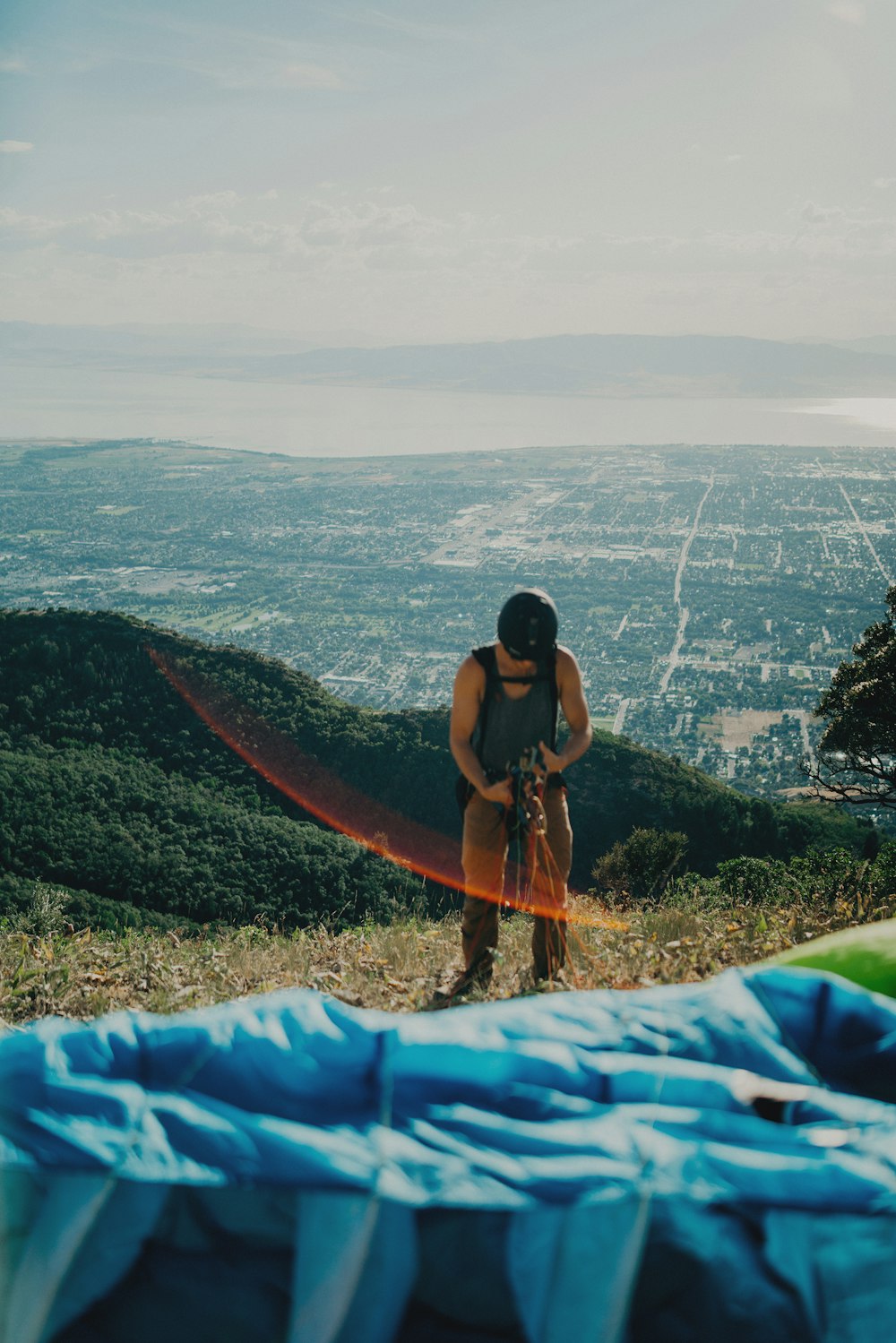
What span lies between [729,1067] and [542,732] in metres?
1.97

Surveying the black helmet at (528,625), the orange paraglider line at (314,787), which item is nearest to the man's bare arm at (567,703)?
the black helmet at (528,625)

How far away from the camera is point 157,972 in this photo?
4570 millimetres

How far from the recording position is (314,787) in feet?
63.5

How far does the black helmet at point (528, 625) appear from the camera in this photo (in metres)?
3.51

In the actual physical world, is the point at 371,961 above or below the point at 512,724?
below

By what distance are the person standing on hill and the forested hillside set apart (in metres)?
6.84

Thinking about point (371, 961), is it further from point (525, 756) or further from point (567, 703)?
point (567, 703)

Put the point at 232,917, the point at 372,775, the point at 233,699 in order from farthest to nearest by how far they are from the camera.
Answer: the point at 233,699 < the point at 372,775 < the point at 232,917

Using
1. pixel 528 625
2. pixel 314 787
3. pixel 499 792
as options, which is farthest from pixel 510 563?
pixel 528 625

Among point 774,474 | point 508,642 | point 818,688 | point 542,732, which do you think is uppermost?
point 774,474

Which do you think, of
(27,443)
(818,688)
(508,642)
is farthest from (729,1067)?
(27,443)

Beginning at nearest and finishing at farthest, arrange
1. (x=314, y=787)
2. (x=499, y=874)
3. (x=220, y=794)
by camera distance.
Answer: (x=499, y=874) → (x=220, y=794) → (x=314, y=787)

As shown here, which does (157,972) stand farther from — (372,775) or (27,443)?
(27,443)

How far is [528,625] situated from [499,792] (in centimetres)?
71
